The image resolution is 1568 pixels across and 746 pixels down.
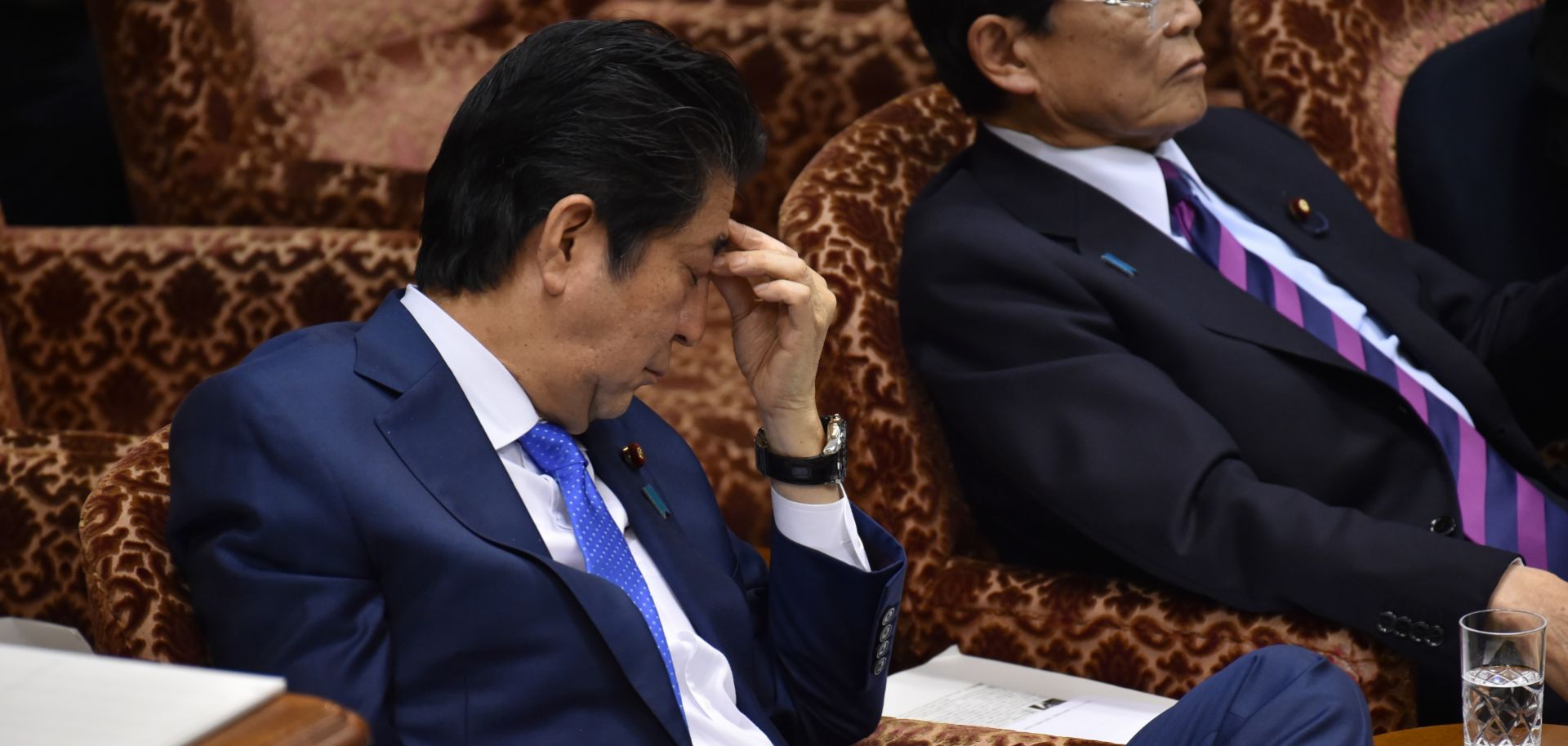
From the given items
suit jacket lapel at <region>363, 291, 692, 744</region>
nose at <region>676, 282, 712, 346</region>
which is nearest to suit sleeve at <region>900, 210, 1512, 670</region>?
nose at <region>676, 282, 712, 346</region>

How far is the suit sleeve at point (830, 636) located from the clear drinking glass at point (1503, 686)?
0.56m

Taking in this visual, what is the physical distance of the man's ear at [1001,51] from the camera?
238cm

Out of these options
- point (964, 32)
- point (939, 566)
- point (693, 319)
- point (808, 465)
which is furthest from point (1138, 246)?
point (693, 319)

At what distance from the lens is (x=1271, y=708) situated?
1.67m

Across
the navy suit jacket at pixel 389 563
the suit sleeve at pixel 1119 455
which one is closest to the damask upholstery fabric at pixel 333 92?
the suit sleeve at pixel 1119 455

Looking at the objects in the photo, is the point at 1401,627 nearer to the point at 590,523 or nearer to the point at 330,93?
the point at 590,523

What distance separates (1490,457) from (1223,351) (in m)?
0.45

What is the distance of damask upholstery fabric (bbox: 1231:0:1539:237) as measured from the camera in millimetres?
2812

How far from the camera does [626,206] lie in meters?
1.61

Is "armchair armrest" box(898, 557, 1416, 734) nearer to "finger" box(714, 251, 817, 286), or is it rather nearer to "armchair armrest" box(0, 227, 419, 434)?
"finger" box(714, 251, 817, 286)

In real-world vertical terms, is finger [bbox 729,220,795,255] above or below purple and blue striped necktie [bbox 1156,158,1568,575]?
above

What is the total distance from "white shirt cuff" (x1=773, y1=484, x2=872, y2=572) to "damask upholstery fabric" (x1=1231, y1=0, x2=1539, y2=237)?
137 cm

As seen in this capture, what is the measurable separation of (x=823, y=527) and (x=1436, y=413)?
3.38 feet

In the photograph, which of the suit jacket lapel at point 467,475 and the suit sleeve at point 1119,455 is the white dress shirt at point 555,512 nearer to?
the suit jacket lapel at point 467,475
